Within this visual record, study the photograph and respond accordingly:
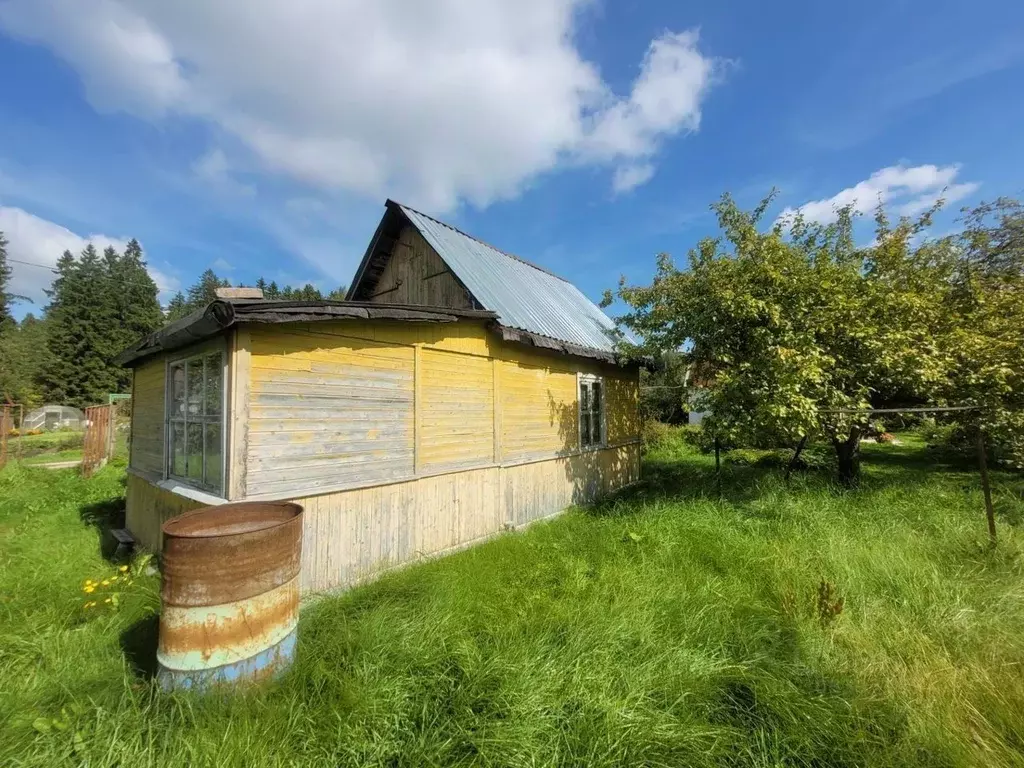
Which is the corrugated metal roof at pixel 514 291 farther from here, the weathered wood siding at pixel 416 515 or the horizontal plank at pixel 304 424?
the horizontal plank at pixel 304 424

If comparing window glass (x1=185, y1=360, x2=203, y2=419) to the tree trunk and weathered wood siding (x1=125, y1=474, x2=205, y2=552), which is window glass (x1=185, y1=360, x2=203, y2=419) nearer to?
weathered wood siding (x1=125, y1=474, x2=205, y2=552)

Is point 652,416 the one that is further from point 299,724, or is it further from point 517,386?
point 299,724

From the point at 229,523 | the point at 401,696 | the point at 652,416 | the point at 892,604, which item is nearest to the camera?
the point at 401,696

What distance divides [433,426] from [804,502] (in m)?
6.20

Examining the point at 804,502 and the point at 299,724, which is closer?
the point at 299,724

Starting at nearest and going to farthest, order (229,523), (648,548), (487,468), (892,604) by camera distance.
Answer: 1. (229,523)
2. (892,604)
3. (648,548)
4. (487,468)

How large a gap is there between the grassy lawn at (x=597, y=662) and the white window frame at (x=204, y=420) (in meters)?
1.19

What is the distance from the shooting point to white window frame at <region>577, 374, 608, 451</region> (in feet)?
30.0

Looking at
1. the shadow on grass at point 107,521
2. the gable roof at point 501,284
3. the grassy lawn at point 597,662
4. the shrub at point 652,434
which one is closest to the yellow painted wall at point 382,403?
the gable roof at point 501,284

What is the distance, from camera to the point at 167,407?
5754 millimetres

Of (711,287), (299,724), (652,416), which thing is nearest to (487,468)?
(299,724)

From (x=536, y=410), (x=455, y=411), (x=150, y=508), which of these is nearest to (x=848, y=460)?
(x=536, y=410)

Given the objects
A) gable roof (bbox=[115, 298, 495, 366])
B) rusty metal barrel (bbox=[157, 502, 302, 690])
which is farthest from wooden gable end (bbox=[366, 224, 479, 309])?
rusty metal barrel (bbox=[157, 502, 302, 690])

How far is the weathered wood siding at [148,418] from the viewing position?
20.0ft
